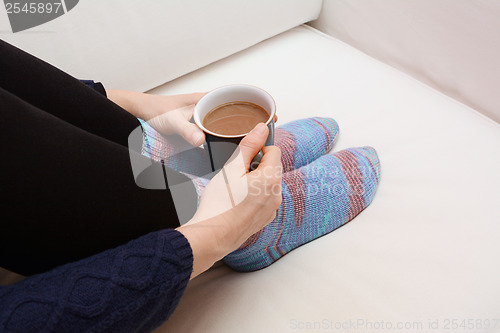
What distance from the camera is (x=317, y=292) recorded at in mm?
510

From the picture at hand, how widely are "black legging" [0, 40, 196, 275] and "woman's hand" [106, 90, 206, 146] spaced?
100 millimetres

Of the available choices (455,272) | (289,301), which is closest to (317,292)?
(289,301)

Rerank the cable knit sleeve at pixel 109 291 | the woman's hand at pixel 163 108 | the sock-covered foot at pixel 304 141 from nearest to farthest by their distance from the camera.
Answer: the cable knit sleeve at pixel 109 291 → the woman's hand at pixel 163 108 → the sock-covered foot at pixel 304 141

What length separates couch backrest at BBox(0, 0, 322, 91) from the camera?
0.68 metres

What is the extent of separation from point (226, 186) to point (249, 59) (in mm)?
542

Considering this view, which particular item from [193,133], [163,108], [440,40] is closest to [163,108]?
[163,108]

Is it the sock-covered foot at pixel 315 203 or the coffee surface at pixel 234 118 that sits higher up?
the coffee surface at pixel 234 118

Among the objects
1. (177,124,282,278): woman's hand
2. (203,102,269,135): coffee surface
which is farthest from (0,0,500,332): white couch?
(203,102,269,135): coffee surface

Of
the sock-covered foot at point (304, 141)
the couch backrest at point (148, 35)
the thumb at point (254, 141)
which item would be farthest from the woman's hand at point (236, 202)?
the couch backrest at point (148, 35)

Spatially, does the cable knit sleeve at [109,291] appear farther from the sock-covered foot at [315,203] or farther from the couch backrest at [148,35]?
the couch backrest at [148,35]

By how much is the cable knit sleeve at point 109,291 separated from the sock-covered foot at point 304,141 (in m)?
0.34

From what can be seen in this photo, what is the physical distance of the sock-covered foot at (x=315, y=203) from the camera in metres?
0.55

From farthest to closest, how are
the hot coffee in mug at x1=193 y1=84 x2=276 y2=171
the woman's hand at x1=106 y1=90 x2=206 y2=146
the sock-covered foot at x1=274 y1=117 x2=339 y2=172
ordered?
the sock-covered foot at x1=274 y1=117 x2=339 y2=172 < the woman's hand at x1=106 y1=90 x2=206 y2=146 < the hot coffee in mug at x1=193 y1=84 x2=276 y2=171

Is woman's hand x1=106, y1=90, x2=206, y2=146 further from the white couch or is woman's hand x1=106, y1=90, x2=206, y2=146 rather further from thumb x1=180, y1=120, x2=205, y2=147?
the white couch
